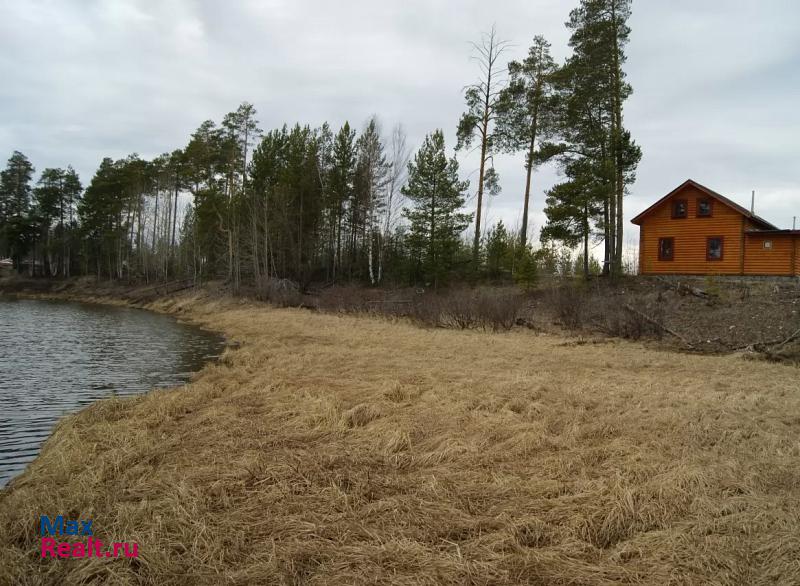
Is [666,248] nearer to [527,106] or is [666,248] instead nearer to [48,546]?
[527,106]

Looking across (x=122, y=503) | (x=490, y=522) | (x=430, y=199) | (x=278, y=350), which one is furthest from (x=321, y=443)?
(x=430, y=199)

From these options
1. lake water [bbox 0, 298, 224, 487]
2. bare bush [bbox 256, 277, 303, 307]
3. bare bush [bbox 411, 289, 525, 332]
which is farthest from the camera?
bare bush [bbox 256, 277, 303, 307]

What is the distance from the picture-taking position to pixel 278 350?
43.9 feet

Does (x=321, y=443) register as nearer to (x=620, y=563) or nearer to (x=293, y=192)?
(x=620, y=563)

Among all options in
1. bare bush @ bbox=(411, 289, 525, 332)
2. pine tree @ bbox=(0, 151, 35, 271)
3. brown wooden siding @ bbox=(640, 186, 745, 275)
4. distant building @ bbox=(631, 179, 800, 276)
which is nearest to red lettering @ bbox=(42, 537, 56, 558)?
bare bush @ bbox=(411, 289, 525, 332)

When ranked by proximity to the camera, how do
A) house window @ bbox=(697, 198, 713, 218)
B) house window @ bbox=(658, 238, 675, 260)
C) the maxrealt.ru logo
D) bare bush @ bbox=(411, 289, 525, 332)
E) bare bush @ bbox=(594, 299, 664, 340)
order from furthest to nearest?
house window @ bbox=(658, 238, 675, 260) < house window @ bbox=(697, 198, 713, 218) < bare bush @ bbox=(411, 289, 525, 332) < bare bush @ bbox=(594, 299, 664, 340) < the maxrealt.ru logo

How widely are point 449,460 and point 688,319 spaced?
17046 mm

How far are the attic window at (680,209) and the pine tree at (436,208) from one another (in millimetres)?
11961

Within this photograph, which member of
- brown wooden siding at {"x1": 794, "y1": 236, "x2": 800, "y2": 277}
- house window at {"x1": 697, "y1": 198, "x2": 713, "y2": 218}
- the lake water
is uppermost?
house window at {"x1": 697, "y1": 198, "x2": 713, "y2": 218}

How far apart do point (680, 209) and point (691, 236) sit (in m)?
1.73

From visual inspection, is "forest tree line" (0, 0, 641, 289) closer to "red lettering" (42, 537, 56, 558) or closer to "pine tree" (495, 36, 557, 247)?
"pine tree" (495, 36, 557, 247)

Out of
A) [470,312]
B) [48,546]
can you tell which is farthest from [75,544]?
[470,312]

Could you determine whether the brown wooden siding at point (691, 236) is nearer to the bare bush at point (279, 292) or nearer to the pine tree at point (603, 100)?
the pine tree at point (603, 100)

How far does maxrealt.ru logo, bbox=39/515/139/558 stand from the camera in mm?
3205
